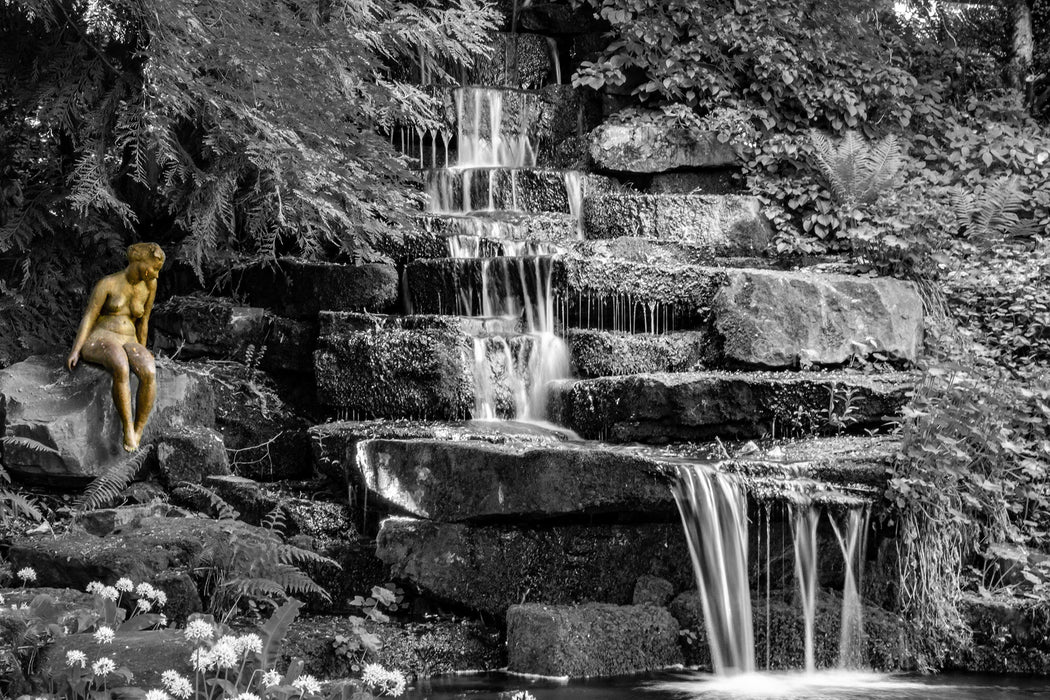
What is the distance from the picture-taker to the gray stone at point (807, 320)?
7.18 m

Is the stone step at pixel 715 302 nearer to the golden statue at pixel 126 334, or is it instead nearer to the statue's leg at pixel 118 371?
the golden statue at pixel 126 334

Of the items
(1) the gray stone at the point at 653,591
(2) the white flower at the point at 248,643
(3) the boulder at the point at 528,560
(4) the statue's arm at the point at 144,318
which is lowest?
(1) the gray stone at the point at 653,591

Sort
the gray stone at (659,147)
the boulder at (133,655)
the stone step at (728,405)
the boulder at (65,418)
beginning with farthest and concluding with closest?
the gray stone at (659,147) < the stone step at (728,405) < the boulder at (65,418) < the boulder at (133,655)

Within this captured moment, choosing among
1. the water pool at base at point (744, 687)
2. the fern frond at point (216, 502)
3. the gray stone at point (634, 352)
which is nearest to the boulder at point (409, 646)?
the water pool at base at point (744, 687)

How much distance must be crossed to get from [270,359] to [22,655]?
431cm

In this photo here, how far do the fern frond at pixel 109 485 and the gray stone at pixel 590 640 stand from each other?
89.9 inches

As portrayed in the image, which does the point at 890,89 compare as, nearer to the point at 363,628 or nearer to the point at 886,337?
the point at 886,337

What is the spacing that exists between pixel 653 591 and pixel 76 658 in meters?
3.11

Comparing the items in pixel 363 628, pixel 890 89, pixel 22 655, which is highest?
pixel 890 89

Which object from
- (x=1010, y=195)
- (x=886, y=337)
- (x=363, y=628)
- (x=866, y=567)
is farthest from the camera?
(x=1010, y=195)

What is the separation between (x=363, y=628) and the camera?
4.77m

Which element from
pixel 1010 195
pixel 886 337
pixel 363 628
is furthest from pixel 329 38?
pixel 1010 195

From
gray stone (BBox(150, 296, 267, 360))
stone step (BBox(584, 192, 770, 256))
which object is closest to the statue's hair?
gray stone (BBox(150, 296, 267, 360))

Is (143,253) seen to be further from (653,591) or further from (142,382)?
(653,591)
